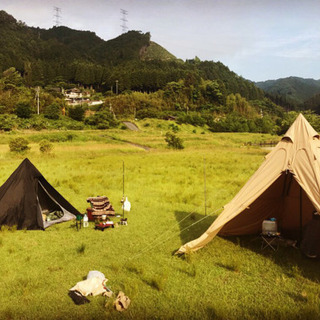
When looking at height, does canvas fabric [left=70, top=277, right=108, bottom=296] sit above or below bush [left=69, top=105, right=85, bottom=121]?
below

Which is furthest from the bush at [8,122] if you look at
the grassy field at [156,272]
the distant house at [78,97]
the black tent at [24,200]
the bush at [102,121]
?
the black tent at [24,200]

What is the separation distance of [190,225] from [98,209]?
3823mm

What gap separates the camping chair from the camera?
1161 centimetres

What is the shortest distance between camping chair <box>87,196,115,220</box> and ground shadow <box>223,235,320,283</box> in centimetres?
502

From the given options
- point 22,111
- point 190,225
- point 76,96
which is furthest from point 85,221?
point 76,96

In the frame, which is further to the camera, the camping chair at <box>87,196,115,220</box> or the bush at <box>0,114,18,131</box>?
the bush at <box>0,114,18,131</box>

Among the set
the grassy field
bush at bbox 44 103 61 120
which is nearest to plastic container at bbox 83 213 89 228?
the grassy field

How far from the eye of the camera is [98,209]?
469 inches

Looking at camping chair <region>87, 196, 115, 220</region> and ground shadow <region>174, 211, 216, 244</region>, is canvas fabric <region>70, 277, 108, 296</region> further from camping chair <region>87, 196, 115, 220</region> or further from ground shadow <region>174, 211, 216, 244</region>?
camping chair <region>87, 196, 115, 220</region>

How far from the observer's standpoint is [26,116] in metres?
68.2

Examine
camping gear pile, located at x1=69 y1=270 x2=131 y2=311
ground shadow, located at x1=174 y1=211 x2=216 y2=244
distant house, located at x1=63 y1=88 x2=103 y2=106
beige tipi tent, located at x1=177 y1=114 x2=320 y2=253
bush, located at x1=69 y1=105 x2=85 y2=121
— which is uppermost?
distant house, located at x1=63 y1=88 x2=103 y2=106

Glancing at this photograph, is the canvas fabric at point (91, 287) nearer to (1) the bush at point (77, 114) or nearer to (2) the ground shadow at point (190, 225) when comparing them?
(2) the ground shadow at point (190, 225)

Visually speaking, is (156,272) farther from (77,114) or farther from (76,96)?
(76,96)

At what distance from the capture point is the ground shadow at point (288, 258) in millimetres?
7266
